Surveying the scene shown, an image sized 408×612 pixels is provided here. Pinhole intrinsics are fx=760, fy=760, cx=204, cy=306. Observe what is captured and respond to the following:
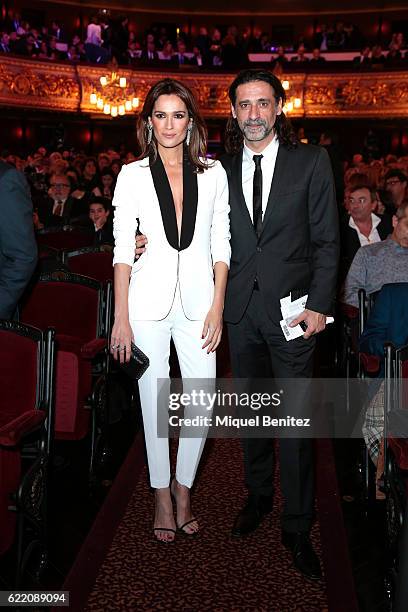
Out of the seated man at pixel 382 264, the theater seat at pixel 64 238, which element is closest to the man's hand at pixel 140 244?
the seated man at pixel 382 264

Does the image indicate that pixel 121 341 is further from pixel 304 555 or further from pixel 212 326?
pixel 304 555

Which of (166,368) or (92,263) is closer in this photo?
(166,368)

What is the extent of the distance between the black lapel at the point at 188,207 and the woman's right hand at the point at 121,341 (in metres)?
0.32

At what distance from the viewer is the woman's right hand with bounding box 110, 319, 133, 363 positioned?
2.50 meters

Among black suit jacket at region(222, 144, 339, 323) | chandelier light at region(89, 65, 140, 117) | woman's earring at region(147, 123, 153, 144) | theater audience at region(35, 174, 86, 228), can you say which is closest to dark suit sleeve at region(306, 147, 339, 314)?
black suit jacket at region(222, 144, 339, 323)

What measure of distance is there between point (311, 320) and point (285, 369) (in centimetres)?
21

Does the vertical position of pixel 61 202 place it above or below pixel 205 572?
above

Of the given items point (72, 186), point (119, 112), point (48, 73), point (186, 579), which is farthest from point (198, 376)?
point (48, 73)

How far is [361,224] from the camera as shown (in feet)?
16.8

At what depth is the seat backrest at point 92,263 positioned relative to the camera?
486 centimetres

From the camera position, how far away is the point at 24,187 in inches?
100

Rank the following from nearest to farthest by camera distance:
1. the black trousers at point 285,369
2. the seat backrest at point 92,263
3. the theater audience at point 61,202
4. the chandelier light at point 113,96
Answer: the black trousers at point 285,369, the seat backrest at point 92,263, the theater audience at point 61,202, the chandelier light at point 113,96

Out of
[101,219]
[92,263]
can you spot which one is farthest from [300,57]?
[92,263]

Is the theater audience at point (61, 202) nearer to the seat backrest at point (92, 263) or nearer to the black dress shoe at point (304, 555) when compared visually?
the seat backrest at point (92, 263)
